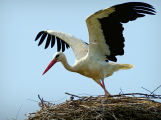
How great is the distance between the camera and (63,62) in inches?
260

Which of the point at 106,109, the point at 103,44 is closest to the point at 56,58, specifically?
the point at 103,44

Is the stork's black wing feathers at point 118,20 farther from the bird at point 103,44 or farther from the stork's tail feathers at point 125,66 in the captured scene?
the stork's tail feathers at point 125,66

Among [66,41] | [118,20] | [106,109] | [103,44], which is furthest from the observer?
[66,41]

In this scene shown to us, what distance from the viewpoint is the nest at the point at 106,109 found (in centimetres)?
434

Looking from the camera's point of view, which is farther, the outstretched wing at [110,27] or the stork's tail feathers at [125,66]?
the stork's tail feathers at [125,66]

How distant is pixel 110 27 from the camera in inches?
237

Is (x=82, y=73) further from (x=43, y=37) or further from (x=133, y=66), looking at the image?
(x=43, y=37)

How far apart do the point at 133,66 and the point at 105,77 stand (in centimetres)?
79

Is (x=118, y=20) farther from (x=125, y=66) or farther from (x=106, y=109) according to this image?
(x=106, y=109)

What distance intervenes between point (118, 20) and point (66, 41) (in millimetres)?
2241

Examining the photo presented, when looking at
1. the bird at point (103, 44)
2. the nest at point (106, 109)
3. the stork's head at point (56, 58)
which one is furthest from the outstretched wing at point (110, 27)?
the nest at point (106, 109)

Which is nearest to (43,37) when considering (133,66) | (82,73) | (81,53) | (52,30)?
(52,30)

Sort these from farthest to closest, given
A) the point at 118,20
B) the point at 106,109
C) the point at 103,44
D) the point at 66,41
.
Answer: the point at 66,41 < the point at 103,44 < the point at 118,20 < the point at 106,109

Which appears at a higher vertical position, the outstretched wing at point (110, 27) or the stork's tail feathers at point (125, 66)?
the outstretched wing at point (110, 27)
